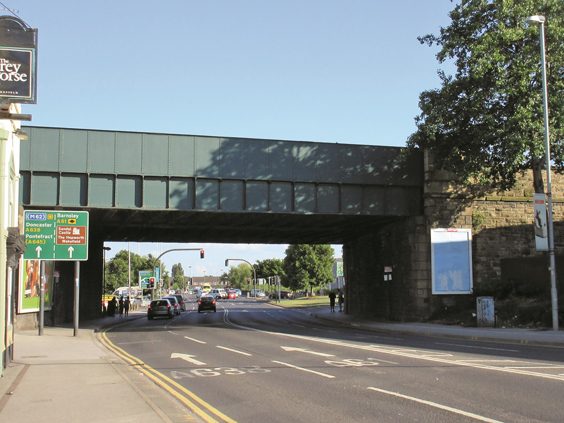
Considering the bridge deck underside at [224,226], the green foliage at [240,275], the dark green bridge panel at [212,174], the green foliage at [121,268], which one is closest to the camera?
the dark green bridge panel at [212,174]

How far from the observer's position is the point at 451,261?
110ft

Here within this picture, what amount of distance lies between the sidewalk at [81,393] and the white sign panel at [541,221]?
59.7 feet

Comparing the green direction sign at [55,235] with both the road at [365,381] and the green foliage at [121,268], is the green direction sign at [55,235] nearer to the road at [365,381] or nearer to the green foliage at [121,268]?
the road at [365,381]

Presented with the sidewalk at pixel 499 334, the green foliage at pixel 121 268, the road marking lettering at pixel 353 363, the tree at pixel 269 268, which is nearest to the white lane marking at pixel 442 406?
the road marking lettering at pixel 353 363

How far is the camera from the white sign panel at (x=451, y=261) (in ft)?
109

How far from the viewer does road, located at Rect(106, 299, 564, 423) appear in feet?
27.9

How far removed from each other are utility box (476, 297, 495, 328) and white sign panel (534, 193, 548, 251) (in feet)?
12.3

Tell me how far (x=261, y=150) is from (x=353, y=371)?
1983 centimetres

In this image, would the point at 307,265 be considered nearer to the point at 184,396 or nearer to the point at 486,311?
the point at 486,311

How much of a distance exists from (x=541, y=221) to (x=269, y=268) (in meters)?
119

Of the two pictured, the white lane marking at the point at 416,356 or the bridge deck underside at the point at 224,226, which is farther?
the bridge deck underside at the point at 224,226

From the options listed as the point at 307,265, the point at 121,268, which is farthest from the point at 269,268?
the point at 307,265

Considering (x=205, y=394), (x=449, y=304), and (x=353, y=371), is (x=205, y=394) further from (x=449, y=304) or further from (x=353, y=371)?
(x=449, y=304)

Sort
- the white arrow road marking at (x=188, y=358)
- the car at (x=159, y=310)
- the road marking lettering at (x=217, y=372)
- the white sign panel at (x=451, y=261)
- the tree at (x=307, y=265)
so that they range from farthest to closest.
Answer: the tree at (x=307, y=265), the car at (x=159, y=310), the white sign panel at (x=451, y=261), the white arrow road marking at (x=188, y=358), the road marking lettering at (x=217, y=372)
